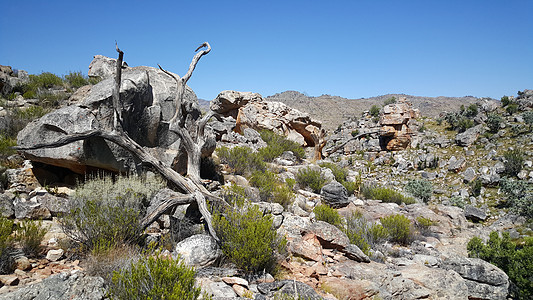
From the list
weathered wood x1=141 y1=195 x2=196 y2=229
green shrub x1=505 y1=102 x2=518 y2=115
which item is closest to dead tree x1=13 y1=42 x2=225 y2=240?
weathered wood x1=141 y1=195 x2=196 y2=229

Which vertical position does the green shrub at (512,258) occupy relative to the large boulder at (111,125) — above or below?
below

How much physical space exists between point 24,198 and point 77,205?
4.45 feet

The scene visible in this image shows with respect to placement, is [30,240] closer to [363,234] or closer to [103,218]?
[103,218]

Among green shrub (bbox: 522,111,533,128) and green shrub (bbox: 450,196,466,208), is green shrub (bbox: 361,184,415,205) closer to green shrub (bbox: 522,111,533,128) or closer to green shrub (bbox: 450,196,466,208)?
green shrub (bbox: 450,196,466,208)

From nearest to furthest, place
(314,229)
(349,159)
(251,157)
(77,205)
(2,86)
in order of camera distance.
A: (77,205)
(314,229)
(2,86)
(251,157)
(349,159)

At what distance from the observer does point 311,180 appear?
11086 millimetres

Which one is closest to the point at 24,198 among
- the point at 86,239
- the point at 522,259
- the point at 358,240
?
the point at 86,239

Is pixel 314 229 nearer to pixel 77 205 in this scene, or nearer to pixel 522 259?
pixel 77 205

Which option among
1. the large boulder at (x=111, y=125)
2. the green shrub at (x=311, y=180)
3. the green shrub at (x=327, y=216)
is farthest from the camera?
the green shrub at (x=311, y=180)

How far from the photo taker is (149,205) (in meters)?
5.74

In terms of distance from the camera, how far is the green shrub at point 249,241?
169 inches

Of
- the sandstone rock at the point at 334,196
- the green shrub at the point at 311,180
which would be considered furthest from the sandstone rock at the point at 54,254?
the green shrub at the point at 311,180

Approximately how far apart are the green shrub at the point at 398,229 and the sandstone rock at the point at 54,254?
707 centimetres

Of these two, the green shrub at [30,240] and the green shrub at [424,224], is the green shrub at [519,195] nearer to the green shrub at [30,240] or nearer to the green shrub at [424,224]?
the green shrub at [424,224]
